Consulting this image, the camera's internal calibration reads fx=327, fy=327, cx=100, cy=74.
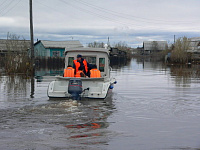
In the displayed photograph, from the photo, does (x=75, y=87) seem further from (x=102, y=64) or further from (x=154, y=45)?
(x=154, y=45)

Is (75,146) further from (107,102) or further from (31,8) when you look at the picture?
(31,8)

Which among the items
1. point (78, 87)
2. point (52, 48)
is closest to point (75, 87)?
point (78, 87)

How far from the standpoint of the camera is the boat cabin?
1499 cm

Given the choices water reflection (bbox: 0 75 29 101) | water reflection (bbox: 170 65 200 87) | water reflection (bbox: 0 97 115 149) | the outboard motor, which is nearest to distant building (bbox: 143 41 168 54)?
water reflection (bbox: 170 65 200 87)

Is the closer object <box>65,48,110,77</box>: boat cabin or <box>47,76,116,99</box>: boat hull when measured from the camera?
<box>47,76,116,99</box>: boat hull

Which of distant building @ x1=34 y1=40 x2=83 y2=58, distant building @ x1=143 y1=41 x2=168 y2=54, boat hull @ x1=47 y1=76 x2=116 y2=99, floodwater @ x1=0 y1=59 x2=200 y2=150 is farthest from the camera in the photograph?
distant building @ x1=143 y1=41 x2=168 y2=54

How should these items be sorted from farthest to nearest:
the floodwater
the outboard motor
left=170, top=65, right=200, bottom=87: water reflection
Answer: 1. left=170, top=65, right=200, bottom=87: water reflection
2. the outboard motor
3. the floodwater

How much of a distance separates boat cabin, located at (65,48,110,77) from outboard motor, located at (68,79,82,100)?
3441 millimetres

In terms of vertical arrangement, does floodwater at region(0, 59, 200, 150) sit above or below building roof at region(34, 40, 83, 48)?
below

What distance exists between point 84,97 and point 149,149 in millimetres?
5884

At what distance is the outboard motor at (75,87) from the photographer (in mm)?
11594

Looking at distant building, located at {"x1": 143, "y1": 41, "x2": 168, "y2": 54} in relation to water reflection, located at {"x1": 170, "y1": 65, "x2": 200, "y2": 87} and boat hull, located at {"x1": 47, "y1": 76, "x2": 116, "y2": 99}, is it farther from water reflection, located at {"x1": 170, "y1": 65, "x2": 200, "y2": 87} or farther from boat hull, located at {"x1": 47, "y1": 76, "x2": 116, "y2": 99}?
boat hull, located at {"x1": 47, "y1": 76, "x2": 116, "y2": 99}

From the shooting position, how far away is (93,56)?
1520 centimetres

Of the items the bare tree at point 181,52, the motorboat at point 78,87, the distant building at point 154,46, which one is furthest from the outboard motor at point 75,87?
the distant building at point 154,46
